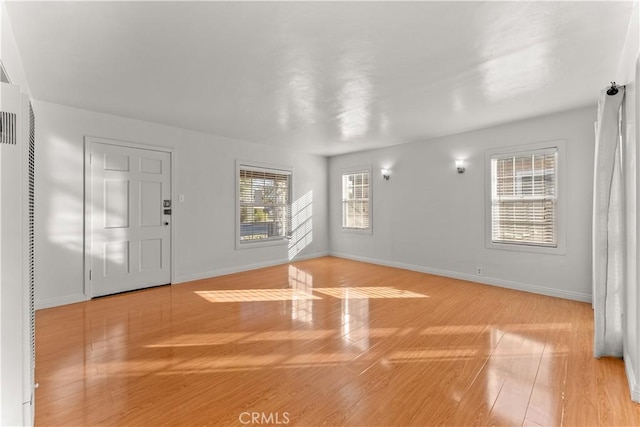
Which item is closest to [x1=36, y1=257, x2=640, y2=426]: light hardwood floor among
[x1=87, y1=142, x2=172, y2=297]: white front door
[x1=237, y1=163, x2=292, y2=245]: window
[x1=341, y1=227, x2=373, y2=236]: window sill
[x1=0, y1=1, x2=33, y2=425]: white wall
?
[x1=87, y1=142, x2=172, y2=297]: white front door

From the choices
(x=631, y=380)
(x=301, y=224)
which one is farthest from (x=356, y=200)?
(x=631, y=380)

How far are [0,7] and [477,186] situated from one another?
5.69 metres

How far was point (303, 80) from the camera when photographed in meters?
3.13

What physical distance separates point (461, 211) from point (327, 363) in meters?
3.89

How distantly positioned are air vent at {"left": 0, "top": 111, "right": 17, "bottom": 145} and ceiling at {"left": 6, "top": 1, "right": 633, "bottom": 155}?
1.11 meters

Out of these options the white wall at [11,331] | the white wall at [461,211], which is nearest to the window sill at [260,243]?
the white wall at [461,211]

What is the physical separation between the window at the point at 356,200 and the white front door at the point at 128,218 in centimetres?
392

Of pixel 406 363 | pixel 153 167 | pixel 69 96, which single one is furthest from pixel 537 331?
pixel 69 96

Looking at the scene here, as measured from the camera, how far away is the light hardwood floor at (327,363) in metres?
1.87

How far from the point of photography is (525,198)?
455 cm

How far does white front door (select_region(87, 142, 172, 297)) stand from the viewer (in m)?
4.24

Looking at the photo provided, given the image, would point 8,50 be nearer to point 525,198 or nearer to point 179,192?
point 179,192

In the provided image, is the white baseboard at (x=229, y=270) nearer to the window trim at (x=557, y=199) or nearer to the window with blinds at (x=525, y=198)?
the window trim at (x=557, y=199)

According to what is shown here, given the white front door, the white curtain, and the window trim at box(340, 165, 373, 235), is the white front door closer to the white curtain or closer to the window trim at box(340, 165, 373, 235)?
the window trim at box(340, 165, 373, 235)
